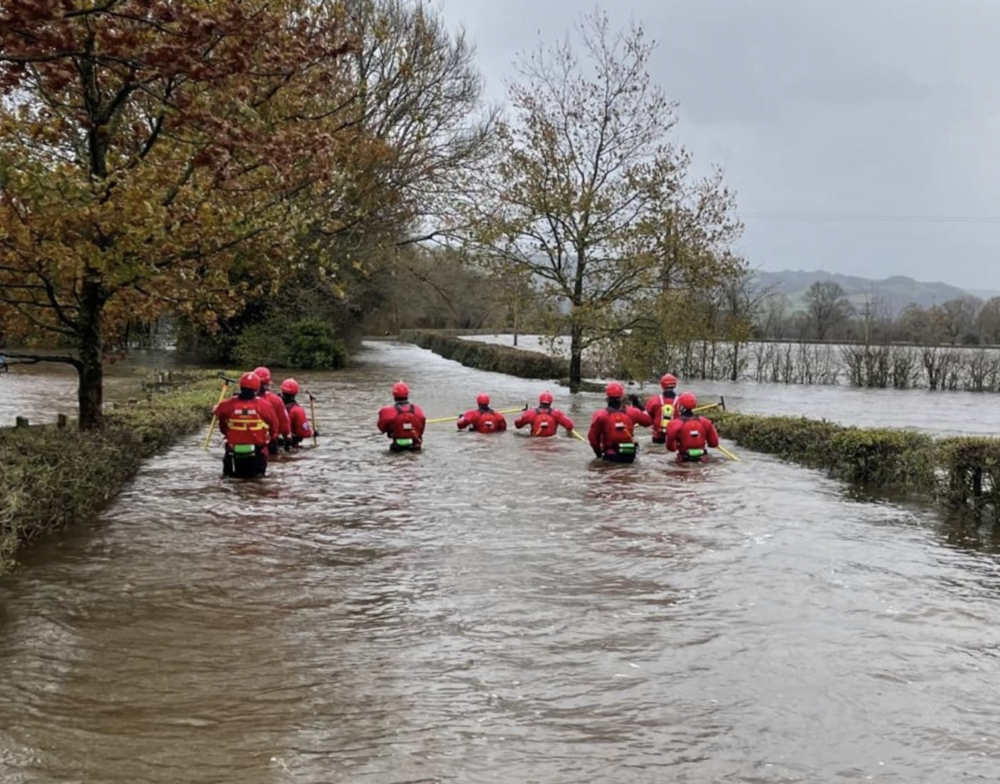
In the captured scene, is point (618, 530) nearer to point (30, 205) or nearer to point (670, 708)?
point (670, 708)

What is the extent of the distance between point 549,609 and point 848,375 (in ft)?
114

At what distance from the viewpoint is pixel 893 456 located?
13.0m

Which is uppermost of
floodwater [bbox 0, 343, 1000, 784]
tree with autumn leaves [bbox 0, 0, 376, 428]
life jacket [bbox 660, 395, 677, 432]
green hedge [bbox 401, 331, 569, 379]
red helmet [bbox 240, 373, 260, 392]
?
tree with autumn leaves [bbox 0, 0, 376, 428]

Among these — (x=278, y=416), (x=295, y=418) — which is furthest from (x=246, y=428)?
(x=295, y=418)

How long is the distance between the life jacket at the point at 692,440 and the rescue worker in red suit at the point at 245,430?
21.4ft

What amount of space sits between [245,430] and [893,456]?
8.94 metres

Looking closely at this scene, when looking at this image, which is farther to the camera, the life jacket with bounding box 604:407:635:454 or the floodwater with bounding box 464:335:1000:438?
the floodwater with bounding box 464:335:1000:438

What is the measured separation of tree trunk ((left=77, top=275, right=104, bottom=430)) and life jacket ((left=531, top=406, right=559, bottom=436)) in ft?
27.1

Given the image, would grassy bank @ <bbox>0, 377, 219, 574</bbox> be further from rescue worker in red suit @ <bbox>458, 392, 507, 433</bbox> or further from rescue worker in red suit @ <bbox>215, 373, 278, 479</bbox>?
rescue worker in red suit @ <bbox>458, 392, 507, 433</bbox>

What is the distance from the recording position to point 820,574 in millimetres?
8742

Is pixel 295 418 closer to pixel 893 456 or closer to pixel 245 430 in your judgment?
pixel 245 430

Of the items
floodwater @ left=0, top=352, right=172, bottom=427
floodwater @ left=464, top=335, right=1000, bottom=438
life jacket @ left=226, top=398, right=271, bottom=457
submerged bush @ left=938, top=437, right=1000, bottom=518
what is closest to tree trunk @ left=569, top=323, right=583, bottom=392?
floodwater @ left=464, top=335, right=1000, bottom=438

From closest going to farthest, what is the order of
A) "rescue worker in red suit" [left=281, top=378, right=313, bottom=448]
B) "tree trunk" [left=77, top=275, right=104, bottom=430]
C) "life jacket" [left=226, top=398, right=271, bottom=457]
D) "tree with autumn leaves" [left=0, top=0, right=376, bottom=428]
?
"tree with autumn leaves" [left=0, top=0, right=376, bottom=428], "tree trunk" [left=77, top=275, right=104, bottom=430], "life jacket" [left=226, top=398, right=271, bottom=457], "rescue worker in red suit" [left=281, top=378, right=313, bottom=448]

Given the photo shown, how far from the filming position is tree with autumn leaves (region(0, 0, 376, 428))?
25.0 ft
